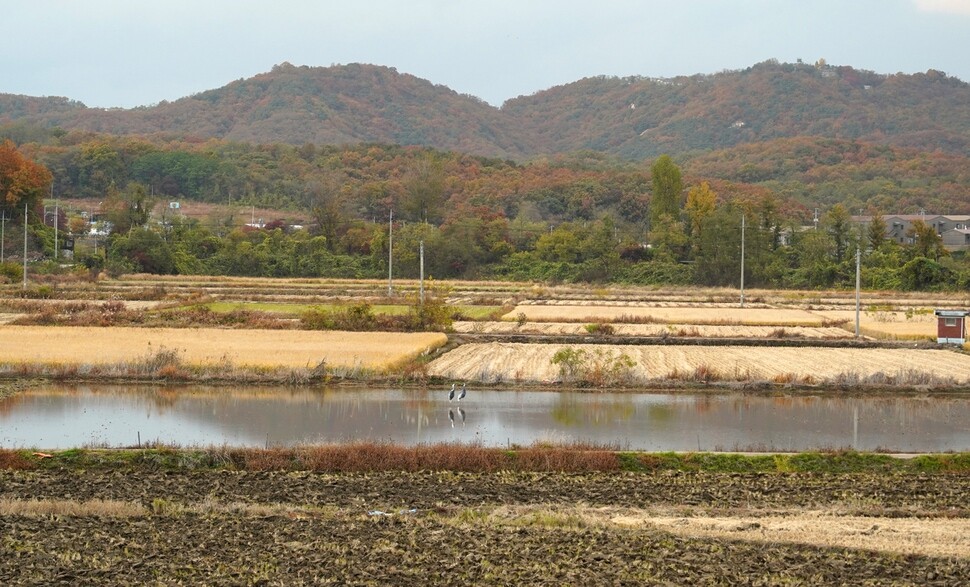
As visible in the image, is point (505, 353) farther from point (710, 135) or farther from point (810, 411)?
point (710, 135)

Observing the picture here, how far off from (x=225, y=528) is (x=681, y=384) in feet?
42.0

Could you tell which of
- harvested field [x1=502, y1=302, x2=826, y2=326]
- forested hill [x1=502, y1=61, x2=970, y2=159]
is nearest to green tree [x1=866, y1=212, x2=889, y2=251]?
harvested field [x1=502, y1=302, x2=826, y2=326]

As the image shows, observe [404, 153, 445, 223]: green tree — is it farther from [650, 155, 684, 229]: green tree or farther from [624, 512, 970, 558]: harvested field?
[624, 512, 970, 558]: harvested field

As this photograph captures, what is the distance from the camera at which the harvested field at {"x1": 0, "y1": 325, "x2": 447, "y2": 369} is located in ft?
78.4

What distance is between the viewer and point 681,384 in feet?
72.9

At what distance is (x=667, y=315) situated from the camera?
1505 inches

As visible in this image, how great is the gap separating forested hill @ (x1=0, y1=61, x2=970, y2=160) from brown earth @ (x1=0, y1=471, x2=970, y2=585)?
134705 mm

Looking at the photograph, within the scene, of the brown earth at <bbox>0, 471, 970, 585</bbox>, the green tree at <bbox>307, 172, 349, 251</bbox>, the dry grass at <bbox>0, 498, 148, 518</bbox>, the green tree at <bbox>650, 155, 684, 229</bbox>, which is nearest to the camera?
the brown earth at <bbox>0, 471, 970, 585</bbox>

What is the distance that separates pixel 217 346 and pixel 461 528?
53.5ft

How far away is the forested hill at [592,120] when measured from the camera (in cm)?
15650

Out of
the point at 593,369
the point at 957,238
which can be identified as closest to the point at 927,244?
the point at 957,238

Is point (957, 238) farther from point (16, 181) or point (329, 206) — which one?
point (16, 181)

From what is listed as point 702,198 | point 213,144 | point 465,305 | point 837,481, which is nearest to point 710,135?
point 213,144

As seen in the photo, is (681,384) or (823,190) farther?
(823,190)
